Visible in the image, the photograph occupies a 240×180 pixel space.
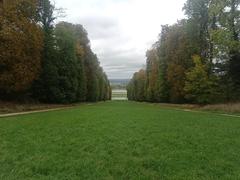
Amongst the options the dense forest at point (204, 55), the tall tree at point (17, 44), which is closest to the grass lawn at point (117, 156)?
the tall tree at point (17, 44)

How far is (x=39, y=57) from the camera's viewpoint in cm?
3919

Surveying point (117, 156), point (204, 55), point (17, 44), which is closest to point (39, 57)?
point (17, 44)

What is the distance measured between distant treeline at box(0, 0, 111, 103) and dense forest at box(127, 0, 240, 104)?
563 inches

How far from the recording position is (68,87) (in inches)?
2021

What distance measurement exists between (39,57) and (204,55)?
1968 centimetres

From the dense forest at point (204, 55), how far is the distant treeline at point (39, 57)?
46.9 feet

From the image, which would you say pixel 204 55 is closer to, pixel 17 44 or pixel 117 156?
pixel 17 44

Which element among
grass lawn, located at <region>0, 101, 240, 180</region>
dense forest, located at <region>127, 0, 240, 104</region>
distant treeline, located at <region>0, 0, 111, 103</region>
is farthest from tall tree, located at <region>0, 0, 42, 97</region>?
grass lawn, located at <region>0, 101, 240, 180</region>

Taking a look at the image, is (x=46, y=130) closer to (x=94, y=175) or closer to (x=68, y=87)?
(x=94, y=175)

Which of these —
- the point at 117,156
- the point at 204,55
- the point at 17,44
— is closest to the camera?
the point at 117,156

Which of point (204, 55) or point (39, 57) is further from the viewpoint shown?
point (204, 55)

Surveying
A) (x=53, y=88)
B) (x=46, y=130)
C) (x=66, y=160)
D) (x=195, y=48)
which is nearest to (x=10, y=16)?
(x=53, y=88)

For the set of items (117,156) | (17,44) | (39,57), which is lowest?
(117,156)

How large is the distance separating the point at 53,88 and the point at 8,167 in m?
39.0
